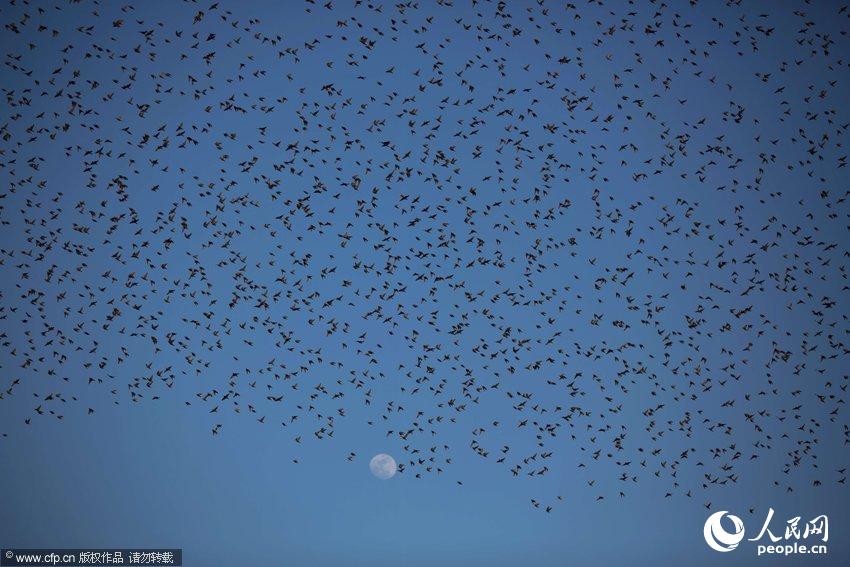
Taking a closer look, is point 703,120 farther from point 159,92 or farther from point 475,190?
point 159,92

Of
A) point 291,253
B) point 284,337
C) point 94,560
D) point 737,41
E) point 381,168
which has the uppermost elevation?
point 737,41

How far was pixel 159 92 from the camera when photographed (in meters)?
27.0

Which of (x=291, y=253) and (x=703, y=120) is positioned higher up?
(x=703, y=120)

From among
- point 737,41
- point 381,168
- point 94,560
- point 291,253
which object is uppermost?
point 737,41

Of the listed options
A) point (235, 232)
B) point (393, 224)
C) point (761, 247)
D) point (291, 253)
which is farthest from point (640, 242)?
point (235, 232)

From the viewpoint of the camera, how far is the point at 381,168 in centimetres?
2705

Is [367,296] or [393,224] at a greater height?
[393,224]

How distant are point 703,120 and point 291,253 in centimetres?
1271

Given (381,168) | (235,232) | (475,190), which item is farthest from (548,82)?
(235,232)

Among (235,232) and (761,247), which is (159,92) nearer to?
(235,232)

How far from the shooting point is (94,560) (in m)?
27.0

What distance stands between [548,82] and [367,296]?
815 cm

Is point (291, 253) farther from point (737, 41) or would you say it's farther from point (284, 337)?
point (737, 41)

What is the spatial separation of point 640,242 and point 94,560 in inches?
724
